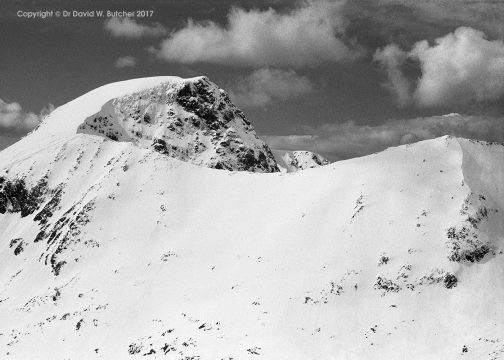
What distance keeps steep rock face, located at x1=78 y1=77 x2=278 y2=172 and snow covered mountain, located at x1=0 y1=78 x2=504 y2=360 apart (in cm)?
4001

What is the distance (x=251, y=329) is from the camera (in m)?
60.6

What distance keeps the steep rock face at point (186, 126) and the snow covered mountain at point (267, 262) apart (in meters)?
40.0

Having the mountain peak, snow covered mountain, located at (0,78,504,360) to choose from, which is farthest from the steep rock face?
snow covered mountain, located at (0,78,504,360)

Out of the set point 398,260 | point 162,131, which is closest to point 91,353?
point 398,260

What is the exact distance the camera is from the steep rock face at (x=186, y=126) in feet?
461

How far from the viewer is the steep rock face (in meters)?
140

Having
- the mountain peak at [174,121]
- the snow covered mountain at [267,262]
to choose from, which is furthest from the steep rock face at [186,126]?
the snow covered mountain at [267,262]

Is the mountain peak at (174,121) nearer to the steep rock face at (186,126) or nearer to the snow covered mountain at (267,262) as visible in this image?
the steep rock face at (186,126)

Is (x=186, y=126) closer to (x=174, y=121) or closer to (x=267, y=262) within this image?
(x=174, y=121)

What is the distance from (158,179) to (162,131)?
184 ft

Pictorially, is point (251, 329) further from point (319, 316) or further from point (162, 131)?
point (162, 131)

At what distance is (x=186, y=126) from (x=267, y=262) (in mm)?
87240

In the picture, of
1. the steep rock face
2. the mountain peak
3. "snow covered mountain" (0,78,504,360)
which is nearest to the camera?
"snow covered mountain" (0,78,504,360)

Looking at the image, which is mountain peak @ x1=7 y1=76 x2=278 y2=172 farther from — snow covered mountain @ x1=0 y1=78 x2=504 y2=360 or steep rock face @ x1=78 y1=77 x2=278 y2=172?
snow covered mountain @ x1=0 y1=78 x2=504 y2=360
